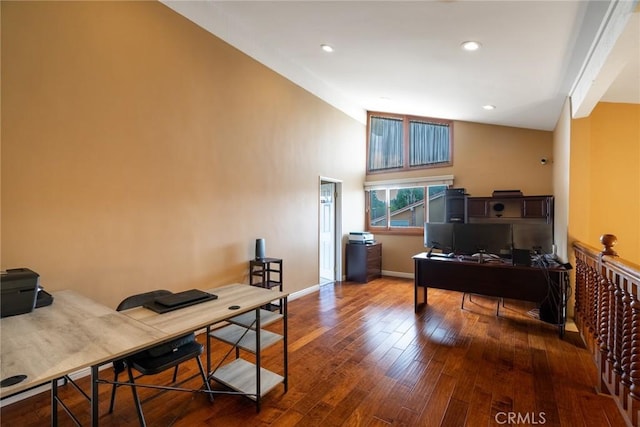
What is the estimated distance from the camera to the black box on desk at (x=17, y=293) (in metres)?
1.59

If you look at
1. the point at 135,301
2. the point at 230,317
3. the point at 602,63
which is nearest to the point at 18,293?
the point at 135,301

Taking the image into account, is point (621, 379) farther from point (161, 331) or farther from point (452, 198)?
point (452, 198)

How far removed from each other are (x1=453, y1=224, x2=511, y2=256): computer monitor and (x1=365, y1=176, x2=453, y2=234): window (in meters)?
1.92

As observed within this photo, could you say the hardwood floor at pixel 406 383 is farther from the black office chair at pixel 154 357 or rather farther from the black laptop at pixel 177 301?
the black laptop at pixel 177 301

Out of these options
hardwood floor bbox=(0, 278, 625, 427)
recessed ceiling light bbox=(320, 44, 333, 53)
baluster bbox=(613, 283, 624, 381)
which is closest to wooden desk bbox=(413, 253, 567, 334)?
hardwood floor bbox=(0, 278, 625, 427)

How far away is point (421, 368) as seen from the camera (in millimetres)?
2543

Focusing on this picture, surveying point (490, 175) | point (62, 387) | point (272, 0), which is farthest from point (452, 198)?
point (62, 387)

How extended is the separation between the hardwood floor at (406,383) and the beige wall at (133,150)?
103cm

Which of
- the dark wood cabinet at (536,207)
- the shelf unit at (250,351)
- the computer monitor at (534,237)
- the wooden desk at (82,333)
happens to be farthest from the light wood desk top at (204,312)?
the dark wood cabinet at (536,207)

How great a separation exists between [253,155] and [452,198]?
135 inches

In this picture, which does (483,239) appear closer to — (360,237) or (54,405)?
(360,237)

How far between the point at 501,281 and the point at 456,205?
188cm

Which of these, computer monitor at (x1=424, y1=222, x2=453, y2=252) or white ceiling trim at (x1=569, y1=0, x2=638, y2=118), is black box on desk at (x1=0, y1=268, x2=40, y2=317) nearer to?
white ceiling trim at (x1=569, y1=0, x2=638, y2=118)

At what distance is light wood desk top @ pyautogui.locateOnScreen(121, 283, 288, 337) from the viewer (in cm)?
152
